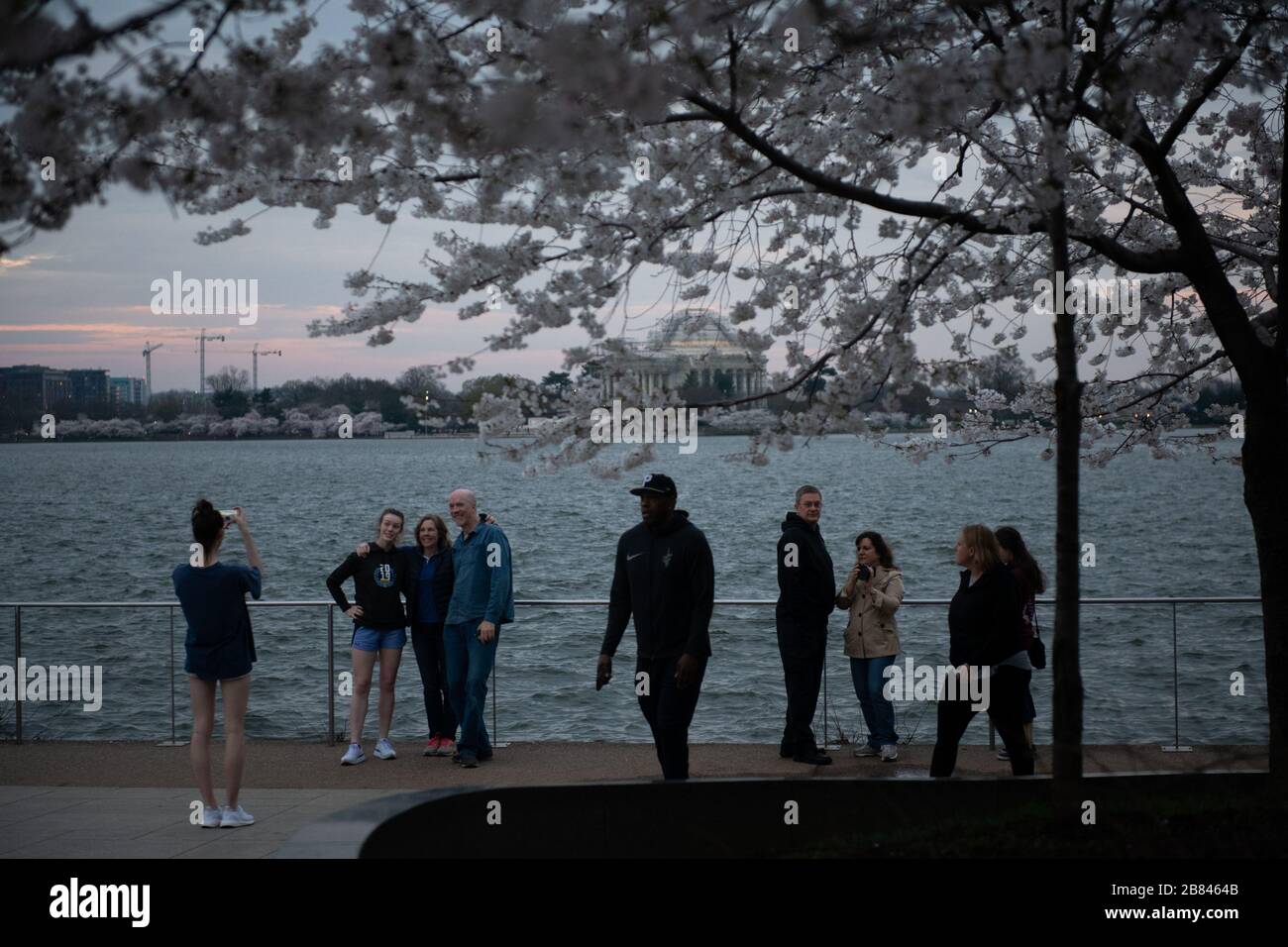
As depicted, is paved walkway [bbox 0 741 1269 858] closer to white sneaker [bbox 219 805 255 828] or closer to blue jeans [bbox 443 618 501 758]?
white sneaker [bbox 219 805 255 828]

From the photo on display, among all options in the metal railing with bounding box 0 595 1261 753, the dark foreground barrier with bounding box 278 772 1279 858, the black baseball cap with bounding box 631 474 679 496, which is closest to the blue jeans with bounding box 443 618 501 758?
the metal railing with bounding box 0 595 1261 753

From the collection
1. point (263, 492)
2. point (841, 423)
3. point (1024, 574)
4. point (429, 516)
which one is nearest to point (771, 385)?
point (841, 423)

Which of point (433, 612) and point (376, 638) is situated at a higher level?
point (433, 612)

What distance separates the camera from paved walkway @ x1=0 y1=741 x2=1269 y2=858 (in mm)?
7617

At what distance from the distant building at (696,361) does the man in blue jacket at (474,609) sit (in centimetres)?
271

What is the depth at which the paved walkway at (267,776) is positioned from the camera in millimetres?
7617

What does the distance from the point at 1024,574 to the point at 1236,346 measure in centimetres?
263

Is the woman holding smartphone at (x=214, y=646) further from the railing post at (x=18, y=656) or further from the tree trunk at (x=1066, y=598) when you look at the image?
the tree trunk at (x=1066, y=598)

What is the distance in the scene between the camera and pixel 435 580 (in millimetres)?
10297

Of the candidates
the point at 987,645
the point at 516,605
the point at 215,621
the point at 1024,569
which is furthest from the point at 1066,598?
the point at 516,605

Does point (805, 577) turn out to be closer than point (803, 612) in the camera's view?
Yes

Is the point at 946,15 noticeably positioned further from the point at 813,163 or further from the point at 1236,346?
the point at 1236,346

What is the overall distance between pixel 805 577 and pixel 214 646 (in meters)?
4.03

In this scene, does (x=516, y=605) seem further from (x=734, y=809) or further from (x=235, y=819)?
(x=734, y=809)
